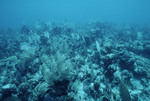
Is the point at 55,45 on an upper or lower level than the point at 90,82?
upper

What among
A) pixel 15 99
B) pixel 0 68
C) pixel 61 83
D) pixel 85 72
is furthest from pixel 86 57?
pixel 0 68

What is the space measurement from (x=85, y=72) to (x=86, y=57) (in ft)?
8.24

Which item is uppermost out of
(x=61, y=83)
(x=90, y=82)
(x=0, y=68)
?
(x=0, y=68)

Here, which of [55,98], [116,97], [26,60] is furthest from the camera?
[26,60]

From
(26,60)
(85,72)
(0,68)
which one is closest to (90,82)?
(85,72)

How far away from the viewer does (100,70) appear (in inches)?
233

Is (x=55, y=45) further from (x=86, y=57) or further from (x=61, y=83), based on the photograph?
(x=61, y=83)

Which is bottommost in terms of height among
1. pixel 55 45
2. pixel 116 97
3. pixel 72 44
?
pixel 116 97

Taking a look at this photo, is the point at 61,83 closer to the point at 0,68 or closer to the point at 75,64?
the point at 75,64

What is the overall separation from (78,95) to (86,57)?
3.85m

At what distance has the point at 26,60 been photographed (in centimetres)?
586

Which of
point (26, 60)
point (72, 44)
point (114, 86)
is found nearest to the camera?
point (114, 86)

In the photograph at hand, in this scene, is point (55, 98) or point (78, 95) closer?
point (55, 98)

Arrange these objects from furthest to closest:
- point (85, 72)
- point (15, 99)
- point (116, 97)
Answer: point (85, 72), point (116, 97), point (15, 99)
